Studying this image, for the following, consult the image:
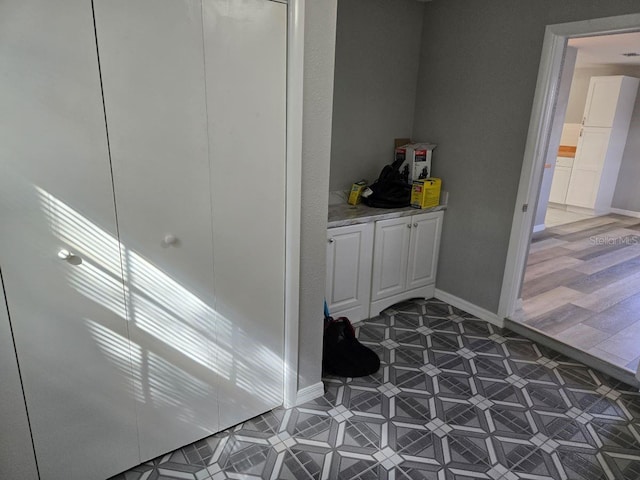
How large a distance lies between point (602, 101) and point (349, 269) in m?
5.73

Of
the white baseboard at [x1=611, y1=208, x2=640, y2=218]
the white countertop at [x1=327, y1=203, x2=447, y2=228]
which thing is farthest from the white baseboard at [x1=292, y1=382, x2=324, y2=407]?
the white baseboard at [x1=611, y1=208, x2=640, y2=218]

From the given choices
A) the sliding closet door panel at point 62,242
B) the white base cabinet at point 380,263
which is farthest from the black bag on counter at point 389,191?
the sliding closet door panel at point 62,242

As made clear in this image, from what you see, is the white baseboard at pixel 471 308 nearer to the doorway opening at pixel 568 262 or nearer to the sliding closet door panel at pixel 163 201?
the doorway opening at pixel 568 262

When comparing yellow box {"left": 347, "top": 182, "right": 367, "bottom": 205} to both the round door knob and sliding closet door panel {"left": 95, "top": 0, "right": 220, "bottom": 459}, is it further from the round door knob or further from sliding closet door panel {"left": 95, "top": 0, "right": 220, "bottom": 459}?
the round door knob

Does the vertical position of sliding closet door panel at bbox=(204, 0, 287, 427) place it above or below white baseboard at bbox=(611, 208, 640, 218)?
above

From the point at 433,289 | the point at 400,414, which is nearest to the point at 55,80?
the point at 400,414

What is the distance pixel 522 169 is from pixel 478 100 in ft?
2.03

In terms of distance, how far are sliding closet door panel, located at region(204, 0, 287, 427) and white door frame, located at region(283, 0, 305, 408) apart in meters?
0.03

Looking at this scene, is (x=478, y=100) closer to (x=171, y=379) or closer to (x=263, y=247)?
(x=263, y=247)

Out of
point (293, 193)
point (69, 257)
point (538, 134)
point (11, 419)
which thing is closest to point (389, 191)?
point (538, 134)

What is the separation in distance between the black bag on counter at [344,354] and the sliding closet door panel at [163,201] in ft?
2.66

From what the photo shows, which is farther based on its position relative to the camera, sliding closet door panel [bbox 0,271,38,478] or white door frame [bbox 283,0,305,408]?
white door frame [bbox 283,0,305,408]

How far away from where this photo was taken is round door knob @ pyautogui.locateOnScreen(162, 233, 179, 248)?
1.68 meters

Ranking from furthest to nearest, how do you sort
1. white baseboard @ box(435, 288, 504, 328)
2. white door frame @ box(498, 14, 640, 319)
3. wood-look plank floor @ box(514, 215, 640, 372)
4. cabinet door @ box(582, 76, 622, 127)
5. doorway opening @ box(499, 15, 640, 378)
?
cabinet door @ box(582, 76, 622, 127) → white baseboard @ box(435, 288, 504, 328) → wood-look plank floor @ box(514, 215, 640, 372) → doorway opening @ box(499, 15, 640, 378) → white door frame @ box(498, 14, 640, 319)
